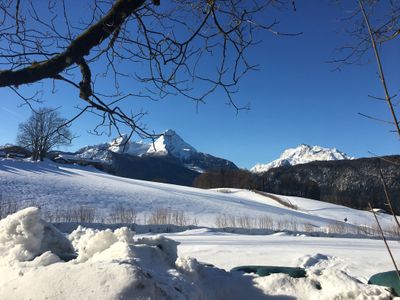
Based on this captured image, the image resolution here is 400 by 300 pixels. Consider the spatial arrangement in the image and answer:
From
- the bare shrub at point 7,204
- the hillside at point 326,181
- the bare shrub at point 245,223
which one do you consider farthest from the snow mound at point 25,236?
the hillside at point 326,181

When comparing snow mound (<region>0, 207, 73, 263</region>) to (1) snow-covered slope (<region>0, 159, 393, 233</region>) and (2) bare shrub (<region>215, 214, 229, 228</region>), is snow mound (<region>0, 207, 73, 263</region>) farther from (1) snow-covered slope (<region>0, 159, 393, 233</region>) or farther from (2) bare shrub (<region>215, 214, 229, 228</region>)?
(1) snow-covered slope (<region>0, 159, 393, 233</region>)

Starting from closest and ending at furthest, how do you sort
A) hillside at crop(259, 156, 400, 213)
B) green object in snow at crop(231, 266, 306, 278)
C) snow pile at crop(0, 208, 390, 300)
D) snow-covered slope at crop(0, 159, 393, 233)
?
snow pile at crop(0, 208, 390, 300), green object in snow at crop(231, 266, 306, 278), snow-covered slope at crop(0, 159, 393, 233), hillside at crop(259, 156, 400, 213)

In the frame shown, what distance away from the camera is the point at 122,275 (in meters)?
1.74

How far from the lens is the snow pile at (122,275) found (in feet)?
5.70

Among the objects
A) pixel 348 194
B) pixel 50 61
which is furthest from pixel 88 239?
pixel 348 194

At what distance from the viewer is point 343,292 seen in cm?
229

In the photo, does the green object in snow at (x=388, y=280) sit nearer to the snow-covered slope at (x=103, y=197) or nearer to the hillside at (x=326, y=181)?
the snow-covered slope at (x=103, y=197)

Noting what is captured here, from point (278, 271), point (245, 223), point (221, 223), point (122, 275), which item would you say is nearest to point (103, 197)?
point (221, 223)

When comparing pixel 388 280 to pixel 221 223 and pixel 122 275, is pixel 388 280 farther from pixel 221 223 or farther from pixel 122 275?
pixel 221 223

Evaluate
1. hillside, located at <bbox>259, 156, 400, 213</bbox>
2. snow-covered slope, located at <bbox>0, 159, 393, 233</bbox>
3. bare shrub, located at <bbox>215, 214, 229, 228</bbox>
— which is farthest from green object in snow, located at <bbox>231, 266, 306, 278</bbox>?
hillside, located at <bbox>259, 156, 400, 213</bbox>

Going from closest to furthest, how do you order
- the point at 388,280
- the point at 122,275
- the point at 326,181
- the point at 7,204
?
the point at 122,275 → the point at 388,280 → the point at 7,204 → the point at 326,181

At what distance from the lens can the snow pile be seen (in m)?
1.74

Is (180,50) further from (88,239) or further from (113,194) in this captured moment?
(113,194)

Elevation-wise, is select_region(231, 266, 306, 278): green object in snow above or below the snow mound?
below
